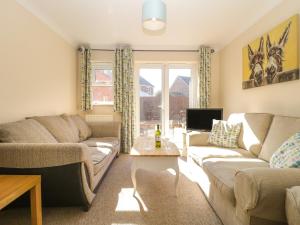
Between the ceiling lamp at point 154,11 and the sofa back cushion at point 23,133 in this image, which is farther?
the ceiling lamp at point 154,11

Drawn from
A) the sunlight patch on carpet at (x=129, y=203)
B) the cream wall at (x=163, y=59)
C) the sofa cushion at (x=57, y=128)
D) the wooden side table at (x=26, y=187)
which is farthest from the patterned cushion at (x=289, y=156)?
the cream wall at (x=163, y=59)

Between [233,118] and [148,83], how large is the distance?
2.32 meters

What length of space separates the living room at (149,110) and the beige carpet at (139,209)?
17mm

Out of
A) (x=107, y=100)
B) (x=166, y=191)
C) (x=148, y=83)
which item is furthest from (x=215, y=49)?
(x=166, y=191)

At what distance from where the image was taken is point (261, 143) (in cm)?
247

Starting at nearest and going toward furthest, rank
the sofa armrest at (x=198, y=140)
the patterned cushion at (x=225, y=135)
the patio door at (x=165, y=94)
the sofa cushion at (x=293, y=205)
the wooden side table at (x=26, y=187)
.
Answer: the sofa cushion at (x=293, y=205) < the wooden side table at (x=26, y=187) < the patterned cushion at (x=225, y=135) < the sofa armrest at (x=198, y=140) < the patio door at (x=165, y=94)

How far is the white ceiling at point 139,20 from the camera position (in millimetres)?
2877

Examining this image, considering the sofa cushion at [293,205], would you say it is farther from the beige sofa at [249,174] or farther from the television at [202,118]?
the television at [202,118]

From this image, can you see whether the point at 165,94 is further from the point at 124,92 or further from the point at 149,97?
the point at 124,92

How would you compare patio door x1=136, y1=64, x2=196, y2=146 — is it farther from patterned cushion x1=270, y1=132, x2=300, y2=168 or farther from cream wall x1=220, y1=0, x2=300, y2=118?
patterned cushion x1=270, y1=132, x2=300, y2=168

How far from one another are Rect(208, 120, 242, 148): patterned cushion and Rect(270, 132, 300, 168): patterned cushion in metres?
1.11

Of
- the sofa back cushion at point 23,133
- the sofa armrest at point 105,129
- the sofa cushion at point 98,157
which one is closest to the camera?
the sofa back cushion at point 23,133

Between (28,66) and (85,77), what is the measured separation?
1794mm

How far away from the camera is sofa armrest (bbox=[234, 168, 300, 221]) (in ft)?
3.91
